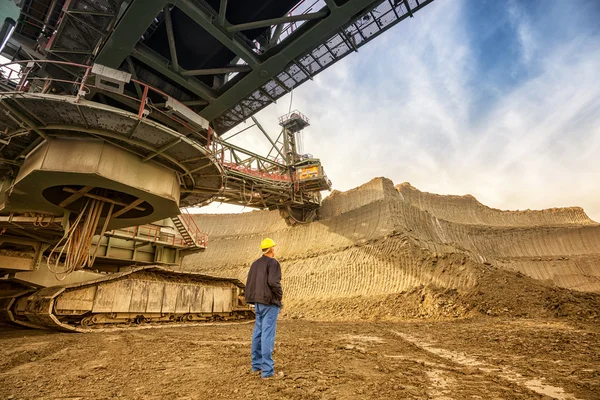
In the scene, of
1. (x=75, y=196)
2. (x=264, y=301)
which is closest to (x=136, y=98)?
(x=75, y=196)

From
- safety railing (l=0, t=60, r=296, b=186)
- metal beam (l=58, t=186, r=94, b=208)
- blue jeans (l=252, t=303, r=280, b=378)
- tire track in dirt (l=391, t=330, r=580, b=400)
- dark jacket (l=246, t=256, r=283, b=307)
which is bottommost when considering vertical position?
tire track in dirt (l=391, t=330, r=580, b=400)

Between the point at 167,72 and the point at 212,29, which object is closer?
the point at 212,29

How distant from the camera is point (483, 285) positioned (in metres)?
11.4

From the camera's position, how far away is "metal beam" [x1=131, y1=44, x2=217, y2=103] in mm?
6932

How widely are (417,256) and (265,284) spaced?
562 inches

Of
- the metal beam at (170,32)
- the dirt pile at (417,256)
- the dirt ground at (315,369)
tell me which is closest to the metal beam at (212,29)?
the metal beam at (170,32)

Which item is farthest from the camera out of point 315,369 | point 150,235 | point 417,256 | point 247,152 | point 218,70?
point 247,152

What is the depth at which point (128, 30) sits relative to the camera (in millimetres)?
6051

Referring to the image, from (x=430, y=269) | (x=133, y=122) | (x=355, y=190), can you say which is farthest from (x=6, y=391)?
(x=355, y=190)

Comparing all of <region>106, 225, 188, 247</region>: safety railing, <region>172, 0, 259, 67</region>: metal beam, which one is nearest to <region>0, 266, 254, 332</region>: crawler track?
<region>106, 225, 188, 247</region>: safety railing

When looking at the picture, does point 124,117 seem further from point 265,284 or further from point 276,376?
point 276,376

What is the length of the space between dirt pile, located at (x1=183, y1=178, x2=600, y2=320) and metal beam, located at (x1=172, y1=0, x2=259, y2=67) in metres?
10.8

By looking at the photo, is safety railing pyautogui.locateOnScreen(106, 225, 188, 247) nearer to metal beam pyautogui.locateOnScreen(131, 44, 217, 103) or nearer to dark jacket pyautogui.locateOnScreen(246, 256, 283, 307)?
metal beam pyautogui.locateOnScreen(131, 44, 217, 103)

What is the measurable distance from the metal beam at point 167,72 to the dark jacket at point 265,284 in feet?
20.4
